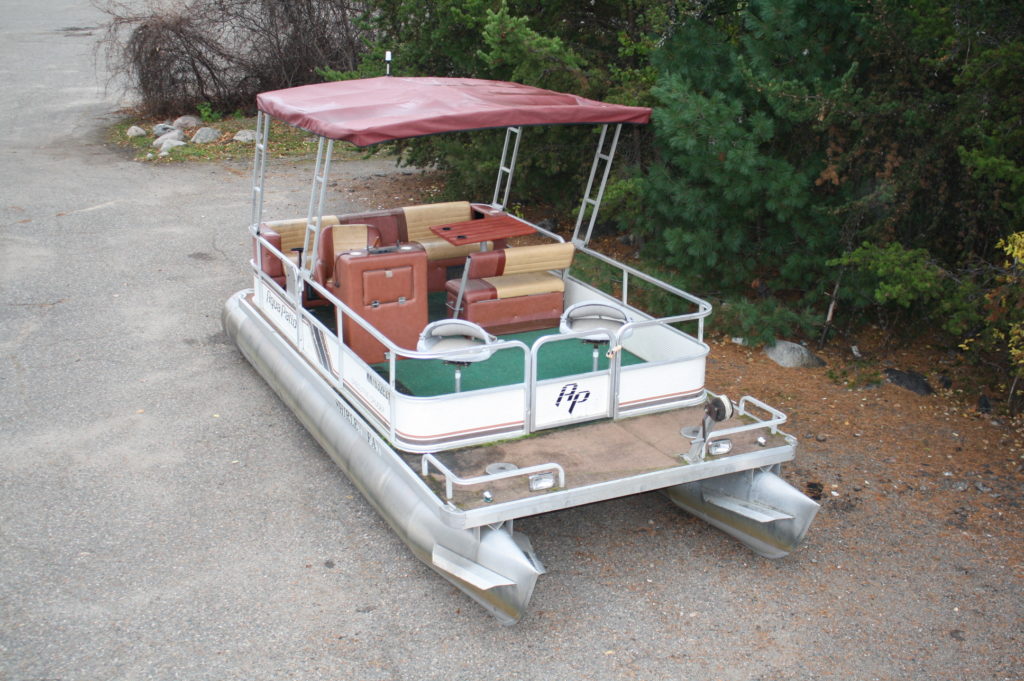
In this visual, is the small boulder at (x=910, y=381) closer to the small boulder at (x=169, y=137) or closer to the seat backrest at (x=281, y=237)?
the seat backrest at (x=281, y=237)

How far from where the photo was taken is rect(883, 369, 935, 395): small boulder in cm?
854

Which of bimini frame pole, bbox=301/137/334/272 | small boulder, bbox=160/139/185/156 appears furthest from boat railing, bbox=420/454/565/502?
small boulder, bbox=160/139/185/156

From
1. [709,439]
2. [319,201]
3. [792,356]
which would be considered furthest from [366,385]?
[792,356]

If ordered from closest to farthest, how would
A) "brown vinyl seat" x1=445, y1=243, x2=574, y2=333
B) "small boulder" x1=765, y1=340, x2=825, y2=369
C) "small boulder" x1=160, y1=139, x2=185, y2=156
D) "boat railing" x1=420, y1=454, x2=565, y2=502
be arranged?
"boat railing" x1=420, y1=454, x2=565, y2=502, "brown vinyl seat" x1=445, y1=243, x2=574, y2=333, "small boulder" x1=765, y1=340, x2=825, y2=369, "small boulder" x1=160, y1=139, x2=185, y2=156

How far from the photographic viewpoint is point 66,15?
107 feet

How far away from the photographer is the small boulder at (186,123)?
1852 cm

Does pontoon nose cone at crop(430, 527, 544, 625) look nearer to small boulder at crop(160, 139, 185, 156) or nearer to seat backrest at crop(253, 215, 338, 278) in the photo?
seat backrest at crop(253, 215, 338, 278)

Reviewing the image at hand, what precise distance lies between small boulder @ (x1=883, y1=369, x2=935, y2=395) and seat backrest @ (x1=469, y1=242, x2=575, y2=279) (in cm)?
319

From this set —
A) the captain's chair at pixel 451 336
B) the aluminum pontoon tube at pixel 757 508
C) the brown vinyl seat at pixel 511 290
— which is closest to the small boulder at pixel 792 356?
the brown vinyl seat at pixel 511 290

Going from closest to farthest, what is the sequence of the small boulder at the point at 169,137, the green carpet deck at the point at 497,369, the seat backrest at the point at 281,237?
the green carpet deck at the point at 497,369 → the seat backrest at the point at 281,237 → the small boulder at the point at 169,137

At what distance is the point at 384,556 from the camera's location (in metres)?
6.12

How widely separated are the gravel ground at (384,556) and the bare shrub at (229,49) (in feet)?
34.4

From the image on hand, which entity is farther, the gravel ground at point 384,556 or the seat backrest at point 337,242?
the seat backrest at point 337,242

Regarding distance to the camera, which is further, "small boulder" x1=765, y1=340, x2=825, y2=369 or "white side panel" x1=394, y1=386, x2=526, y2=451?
"small boulder" x1=765, y1=340, x2=825, y2=369
